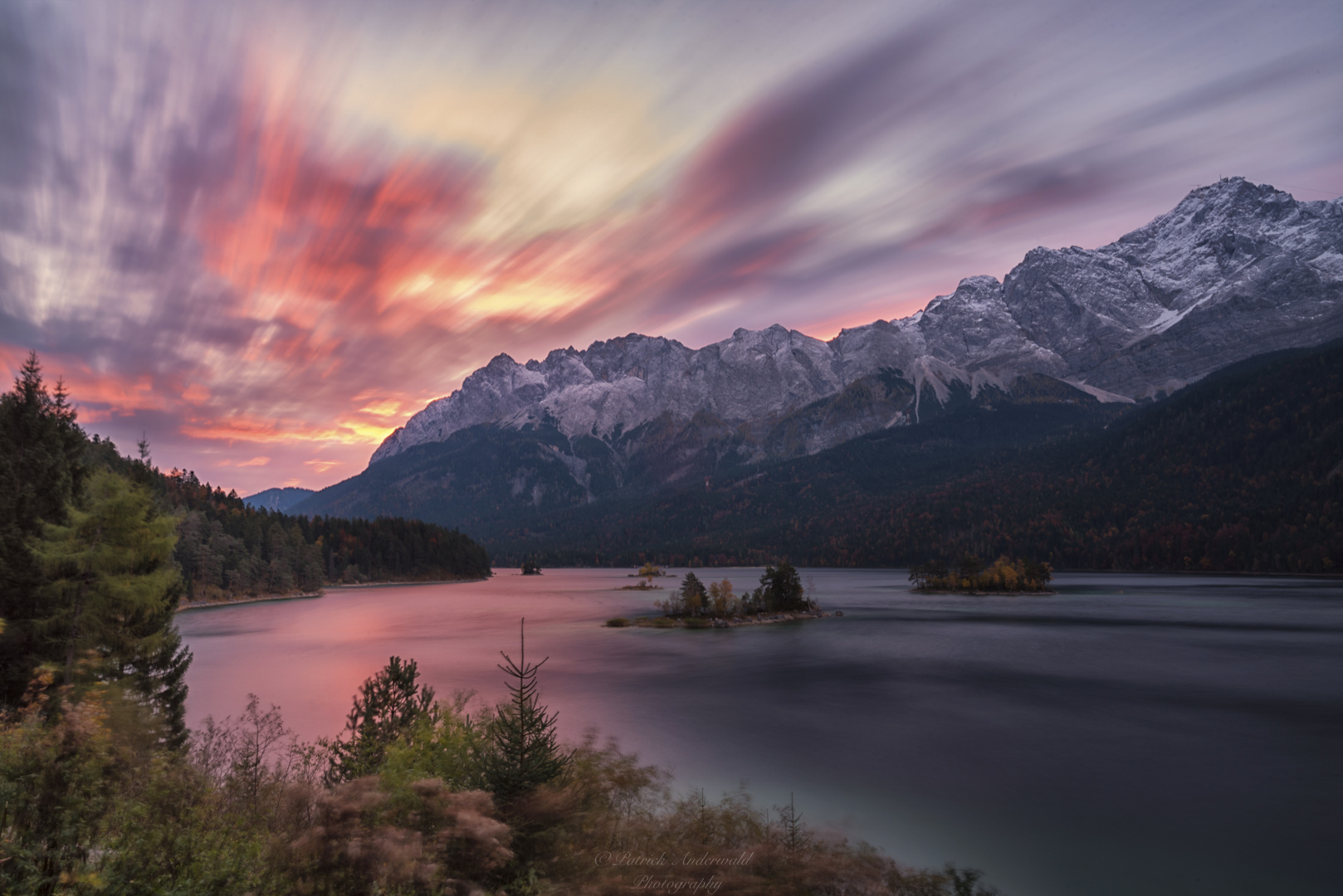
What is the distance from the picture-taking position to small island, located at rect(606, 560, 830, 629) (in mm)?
112188

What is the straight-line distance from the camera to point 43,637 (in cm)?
2505

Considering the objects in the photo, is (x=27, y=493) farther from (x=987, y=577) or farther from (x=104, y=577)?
(x=987, y=577)

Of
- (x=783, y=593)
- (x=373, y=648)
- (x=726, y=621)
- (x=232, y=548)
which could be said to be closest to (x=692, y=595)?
(x=726, y=621)

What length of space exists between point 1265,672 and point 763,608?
69.8m

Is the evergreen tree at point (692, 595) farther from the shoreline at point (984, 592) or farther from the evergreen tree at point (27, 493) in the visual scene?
the evergreen tree at point (27, 493)

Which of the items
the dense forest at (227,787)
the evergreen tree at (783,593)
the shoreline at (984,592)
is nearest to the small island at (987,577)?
the shoreline at (984,592)

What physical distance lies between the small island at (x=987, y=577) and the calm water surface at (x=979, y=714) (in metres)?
51.5

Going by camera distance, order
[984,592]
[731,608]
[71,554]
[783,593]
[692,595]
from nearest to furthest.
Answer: [71,554]
[731,608]
[692,595]
[783,593]
[984,592]

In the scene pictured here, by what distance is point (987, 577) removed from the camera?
17300cm

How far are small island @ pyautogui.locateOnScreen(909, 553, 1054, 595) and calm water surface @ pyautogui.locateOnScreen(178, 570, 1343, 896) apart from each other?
51539 mm

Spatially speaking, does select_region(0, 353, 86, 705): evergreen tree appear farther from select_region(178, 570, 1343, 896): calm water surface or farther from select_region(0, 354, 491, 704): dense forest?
select_region(178, 570, 1343, 896): calm water surface

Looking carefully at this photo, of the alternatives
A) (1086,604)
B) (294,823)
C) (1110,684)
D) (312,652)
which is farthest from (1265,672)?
(312,652)

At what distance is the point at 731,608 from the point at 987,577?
92.4m

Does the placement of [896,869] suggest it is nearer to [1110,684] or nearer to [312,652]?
[1110,684]
